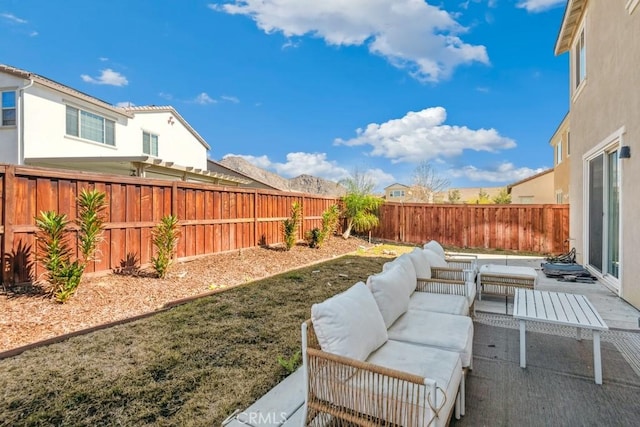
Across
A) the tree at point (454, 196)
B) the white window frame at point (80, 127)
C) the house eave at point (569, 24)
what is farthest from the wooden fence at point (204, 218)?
the tree at point (454, 196)

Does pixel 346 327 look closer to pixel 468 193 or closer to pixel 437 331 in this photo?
pixel 437 331

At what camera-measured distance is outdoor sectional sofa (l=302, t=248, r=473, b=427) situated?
5.49 ft

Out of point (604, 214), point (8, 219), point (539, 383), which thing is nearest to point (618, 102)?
point (604, 214)

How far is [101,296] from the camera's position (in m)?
A: 4.45

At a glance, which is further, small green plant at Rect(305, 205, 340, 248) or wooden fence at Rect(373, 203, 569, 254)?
wooden fence at Rect(373, 203, 569, 254)

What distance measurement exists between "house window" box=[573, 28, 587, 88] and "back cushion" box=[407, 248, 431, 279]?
21.4ft

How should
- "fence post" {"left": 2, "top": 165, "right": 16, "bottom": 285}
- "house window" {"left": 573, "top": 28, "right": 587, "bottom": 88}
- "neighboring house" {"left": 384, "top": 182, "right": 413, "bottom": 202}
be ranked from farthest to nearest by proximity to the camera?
"neighboring house" {"left": 384, "top": 182, "right": 413, "bottom": 202}, "house window" {"left": 573, "top": 28, "right": 587, "bottom": 88}, "fence post" {"left": 2, "top": 165, "right": 16, "bottom": 285}

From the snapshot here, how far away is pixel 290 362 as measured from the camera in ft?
9.36

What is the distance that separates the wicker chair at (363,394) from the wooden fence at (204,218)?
4.49 m

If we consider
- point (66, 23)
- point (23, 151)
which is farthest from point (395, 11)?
point (23, 151)

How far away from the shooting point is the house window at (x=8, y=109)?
993 centimetres

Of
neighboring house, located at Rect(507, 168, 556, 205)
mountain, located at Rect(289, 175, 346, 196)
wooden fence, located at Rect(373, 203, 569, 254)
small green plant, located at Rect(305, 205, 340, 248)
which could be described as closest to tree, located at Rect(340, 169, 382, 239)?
wooden fence, located at Rect(373, 203, 569, 254)

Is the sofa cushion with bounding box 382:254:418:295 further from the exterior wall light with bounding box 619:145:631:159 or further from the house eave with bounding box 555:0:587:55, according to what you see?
the house eave with bounding box 555:0:587:55

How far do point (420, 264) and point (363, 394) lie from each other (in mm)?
2778
